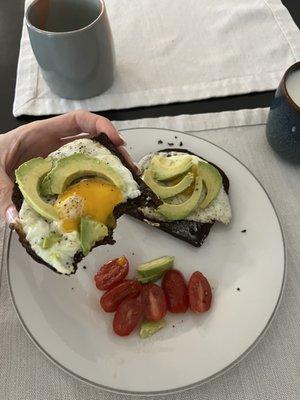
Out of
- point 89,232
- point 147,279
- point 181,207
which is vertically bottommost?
point 147,279

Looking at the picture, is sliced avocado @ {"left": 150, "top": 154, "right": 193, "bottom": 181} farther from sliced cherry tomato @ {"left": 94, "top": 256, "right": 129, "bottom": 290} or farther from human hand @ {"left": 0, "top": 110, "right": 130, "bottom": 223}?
sliced cherry tomato @ {"left": 94, "top": 256, "right": 129, "bottom": 290}

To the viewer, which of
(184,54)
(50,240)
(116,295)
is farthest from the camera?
(184,54)

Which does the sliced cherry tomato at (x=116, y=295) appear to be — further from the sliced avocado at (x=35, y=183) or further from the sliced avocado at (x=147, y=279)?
the sliced avocado at (x=35, y=183)

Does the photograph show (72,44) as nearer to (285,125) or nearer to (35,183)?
(35,183)

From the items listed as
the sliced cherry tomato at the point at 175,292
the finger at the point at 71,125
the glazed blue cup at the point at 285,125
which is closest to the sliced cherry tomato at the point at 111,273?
the sliced cherry tomato at the point at 175,292

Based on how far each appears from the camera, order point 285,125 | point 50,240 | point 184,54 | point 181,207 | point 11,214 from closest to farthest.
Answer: point 50,240 < point 11,214 < point 181,207 < point 285,125 < point 184,54

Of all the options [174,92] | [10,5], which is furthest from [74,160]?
[10,5]

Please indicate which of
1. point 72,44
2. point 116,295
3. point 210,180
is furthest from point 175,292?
point 72,44
